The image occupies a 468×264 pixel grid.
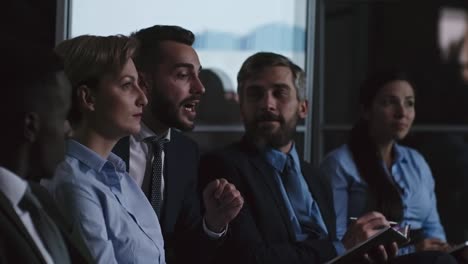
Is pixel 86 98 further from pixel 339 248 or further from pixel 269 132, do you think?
pixel 339 248

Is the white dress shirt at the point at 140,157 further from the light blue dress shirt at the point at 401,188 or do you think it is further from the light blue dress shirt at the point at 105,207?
the light blue dress shirt at the point at 401,188

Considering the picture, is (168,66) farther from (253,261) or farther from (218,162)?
(253,261)

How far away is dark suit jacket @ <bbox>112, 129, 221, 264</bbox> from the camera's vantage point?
8.46 feet

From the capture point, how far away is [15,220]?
60.1 inches

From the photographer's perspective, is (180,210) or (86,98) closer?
(86,98)

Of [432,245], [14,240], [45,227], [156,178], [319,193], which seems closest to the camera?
[14,240]

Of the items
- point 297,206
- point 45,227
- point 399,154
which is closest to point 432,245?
point 399,154

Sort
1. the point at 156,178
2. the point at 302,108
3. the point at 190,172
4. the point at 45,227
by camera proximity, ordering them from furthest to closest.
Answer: the point at 302,108 < the point at 190,172 < the point at 156,178 < the point at 45,227

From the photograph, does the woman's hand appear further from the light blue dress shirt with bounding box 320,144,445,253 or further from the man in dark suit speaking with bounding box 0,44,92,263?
the man in dark suit speaking with bounding box 0,44,92,263

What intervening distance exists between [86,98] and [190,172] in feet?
1.92

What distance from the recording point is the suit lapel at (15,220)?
59.8 inches

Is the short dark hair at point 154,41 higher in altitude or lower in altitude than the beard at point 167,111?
higher

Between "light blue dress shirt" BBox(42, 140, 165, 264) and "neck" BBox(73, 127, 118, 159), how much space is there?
0.04 meters

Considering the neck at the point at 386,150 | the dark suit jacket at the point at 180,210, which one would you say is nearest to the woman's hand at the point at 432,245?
the neck at the point at 386,150
